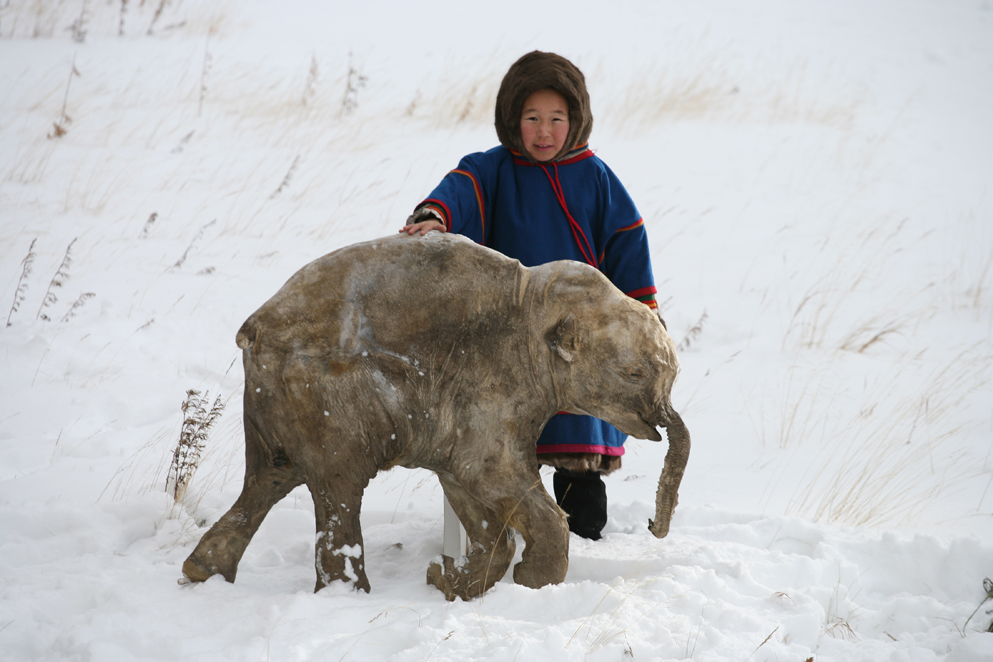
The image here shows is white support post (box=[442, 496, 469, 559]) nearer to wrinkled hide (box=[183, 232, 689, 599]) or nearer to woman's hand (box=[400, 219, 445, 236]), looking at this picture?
wrinkled hide (box=[183, 232, 689, 599])

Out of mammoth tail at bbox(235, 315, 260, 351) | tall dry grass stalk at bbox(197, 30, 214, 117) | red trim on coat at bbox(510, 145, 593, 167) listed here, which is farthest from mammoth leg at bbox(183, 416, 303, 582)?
tall dry grass stalk at bbox(197, 30, 214, 117)

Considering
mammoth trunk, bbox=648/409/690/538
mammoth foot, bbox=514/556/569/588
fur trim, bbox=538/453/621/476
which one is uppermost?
mammoth trunk, bbox=648/409/690/538

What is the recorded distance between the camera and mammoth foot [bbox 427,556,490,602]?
236 cm

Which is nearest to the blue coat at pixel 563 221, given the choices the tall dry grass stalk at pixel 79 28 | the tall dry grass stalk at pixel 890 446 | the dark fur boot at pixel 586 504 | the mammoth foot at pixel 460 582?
the dark fur boot at pixel 586 504

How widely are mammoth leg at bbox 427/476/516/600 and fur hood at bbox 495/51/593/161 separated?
4.38 feet

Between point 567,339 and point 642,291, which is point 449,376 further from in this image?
point 642,291

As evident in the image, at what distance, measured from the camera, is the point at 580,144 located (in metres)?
2.99

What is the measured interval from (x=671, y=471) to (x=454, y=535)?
2.83ft

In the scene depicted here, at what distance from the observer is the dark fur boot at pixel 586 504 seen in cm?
320

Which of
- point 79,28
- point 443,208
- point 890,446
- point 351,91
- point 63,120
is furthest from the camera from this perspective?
point 79,28

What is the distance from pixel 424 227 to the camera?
250 centimetres

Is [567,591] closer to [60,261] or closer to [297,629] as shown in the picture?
[297,629]

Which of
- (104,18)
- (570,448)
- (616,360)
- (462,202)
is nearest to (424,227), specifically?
(462,202)

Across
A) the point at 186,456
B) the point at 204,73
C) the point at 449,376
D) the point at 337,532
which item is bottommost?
the point at 186,456
